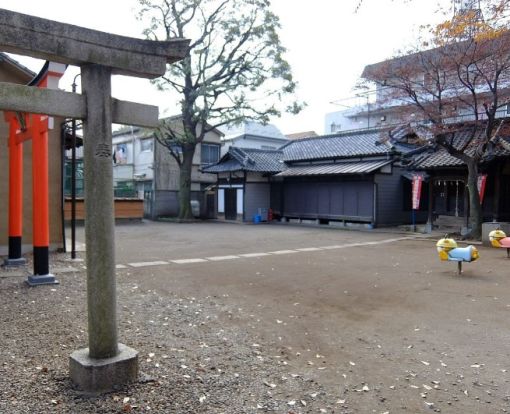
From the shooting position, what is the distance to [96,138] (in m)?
3.85

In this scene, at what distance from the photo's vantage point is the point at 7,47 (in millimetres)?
3531

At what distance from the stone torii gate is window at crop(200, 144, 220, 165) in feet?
97.7

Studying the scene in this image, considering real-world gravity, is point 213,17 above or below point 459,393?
above

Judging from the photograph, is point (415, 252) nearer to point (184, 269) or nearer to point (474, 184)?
point (474, 184)

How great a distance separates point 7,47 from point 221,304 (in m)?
4.60

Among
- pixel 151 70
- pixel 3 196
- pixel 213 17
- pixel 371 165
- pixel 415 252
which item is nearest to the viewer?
pixel 151 70

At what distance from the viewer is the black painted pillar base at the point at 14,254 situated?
9.59m

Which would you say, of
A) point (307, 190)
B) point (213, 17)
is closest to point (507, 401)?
point (307, 190)

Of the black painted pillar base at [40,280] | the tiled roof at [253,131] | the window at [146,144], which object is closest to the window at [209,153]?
the window at [146,144]

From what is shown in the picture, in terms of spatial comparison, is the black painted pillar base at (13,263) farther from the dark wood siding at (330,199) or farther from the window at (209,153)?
the window at (209,153)

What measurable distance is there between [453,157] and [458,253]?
10284mm

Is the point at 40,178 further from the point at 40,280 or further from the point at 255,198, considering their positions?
the point at 255,198

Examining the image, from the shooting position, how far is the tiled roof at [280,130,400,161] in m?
23.6

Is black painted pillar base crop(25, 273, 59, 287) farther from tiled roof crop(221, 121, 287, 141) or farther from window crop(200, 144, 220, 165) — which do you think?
tiled roof crop(221, 121, 287, 141)
